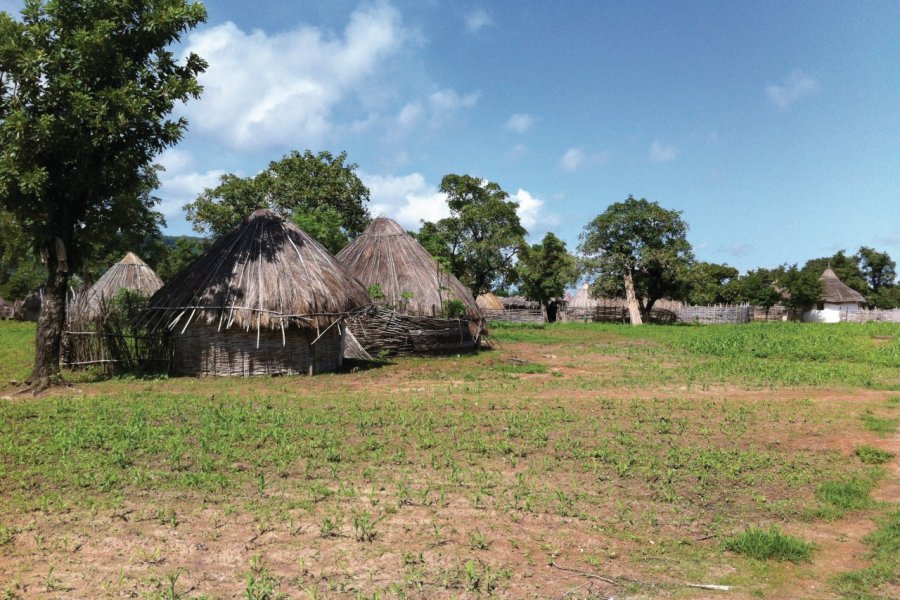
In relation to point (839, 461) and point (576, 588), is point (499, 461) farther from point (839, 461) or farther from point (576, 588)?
point (839, 461)

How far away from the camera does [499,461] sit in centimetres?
714

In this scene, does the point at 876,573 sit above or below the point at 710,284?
below

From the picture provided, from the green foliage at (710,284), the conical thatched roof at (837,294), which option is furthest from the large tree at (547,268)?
the conical thatched roof at (837,294)

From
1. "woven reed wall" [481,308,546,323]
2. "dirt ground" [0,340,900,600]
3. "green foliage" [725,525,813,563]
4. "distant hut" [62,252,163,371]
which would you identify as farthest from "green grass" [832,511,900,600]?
"woven reed wall" [481,308,546,323]

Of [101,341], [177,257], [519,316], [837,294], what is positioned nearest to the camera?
[101,341]

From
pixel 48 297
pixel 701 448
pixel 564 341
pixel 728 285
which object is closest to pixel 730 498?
pixel 701 448

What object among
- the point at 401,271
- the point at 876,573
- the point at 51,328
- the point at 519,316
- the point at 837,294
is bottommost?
the point at 876,573

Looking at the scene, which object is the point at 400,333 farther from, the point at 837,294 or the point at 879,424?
the point at 837,294

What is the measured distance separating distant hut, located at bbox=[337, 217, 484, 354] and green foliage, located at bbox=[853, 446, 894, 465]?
12782 millimetres

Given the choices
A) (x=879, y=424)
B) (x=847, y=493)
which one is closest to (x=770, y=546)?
(x=847, y=493)

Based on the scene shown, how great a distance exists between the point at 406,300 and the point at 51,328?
951 cm

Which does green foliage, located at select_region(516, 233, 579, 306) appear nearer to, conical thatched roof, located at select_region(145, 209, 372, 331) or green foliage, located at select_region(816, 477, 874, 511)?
conical thatched roof, located at select_region(145, 209, 372, 331)

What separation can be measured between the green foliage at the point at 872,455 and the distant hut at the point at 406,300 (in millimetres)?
12782

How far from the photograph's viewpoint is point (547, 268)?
46.2 meters
